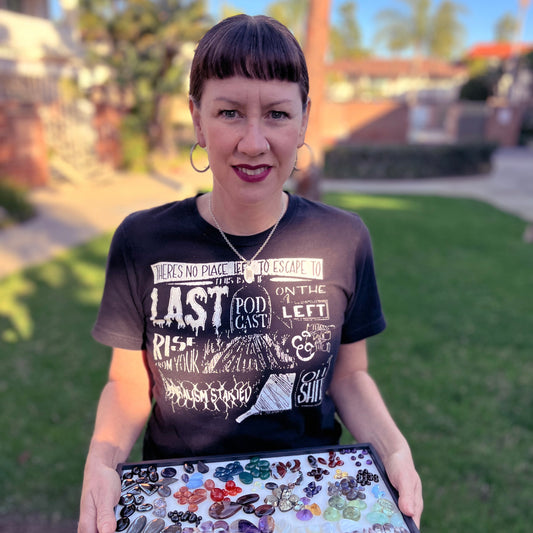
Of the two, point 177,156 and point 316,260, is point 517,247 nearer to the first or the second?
point 316,260

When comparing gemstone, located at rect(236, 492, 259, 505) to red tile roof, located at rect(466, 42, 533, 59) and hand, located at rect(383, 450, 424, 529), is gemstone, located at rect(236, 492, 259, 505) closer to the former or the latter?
→ hand, located at rect(383, 450, 424, 529)

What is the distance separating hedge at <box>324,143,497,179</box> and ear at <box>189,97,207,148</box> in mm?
16314

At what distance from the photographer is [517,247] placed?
8406 millimetres

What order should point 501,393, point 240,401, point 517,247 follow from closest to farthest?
1. point 240,401
2. point 501,393
3. point 517,247

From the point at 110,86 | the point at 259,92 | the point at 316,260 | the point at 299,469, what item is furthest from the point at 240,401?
the point at 110,86

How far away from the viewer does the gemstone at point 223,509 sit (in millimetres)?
1101

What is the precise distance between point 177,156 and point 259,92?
17.4 metres

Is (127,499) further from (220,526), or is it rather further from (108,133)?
(108,133)

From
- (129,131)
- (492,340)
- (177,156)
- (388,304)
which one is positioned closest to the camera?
(492,340)

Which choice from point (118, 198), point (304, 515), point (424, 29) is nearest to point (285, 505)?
point (304, 515)

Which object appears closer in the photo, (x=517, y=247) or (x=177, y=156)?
(x=517, y=247)

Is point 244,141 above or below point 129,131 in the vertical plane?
above

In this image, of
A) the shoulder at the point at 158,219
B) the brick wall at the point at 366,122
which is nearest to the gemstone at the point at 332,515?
the shoulder at the point at 158,219

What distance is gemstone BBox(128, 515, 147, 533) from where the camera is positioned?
3.51 feet
